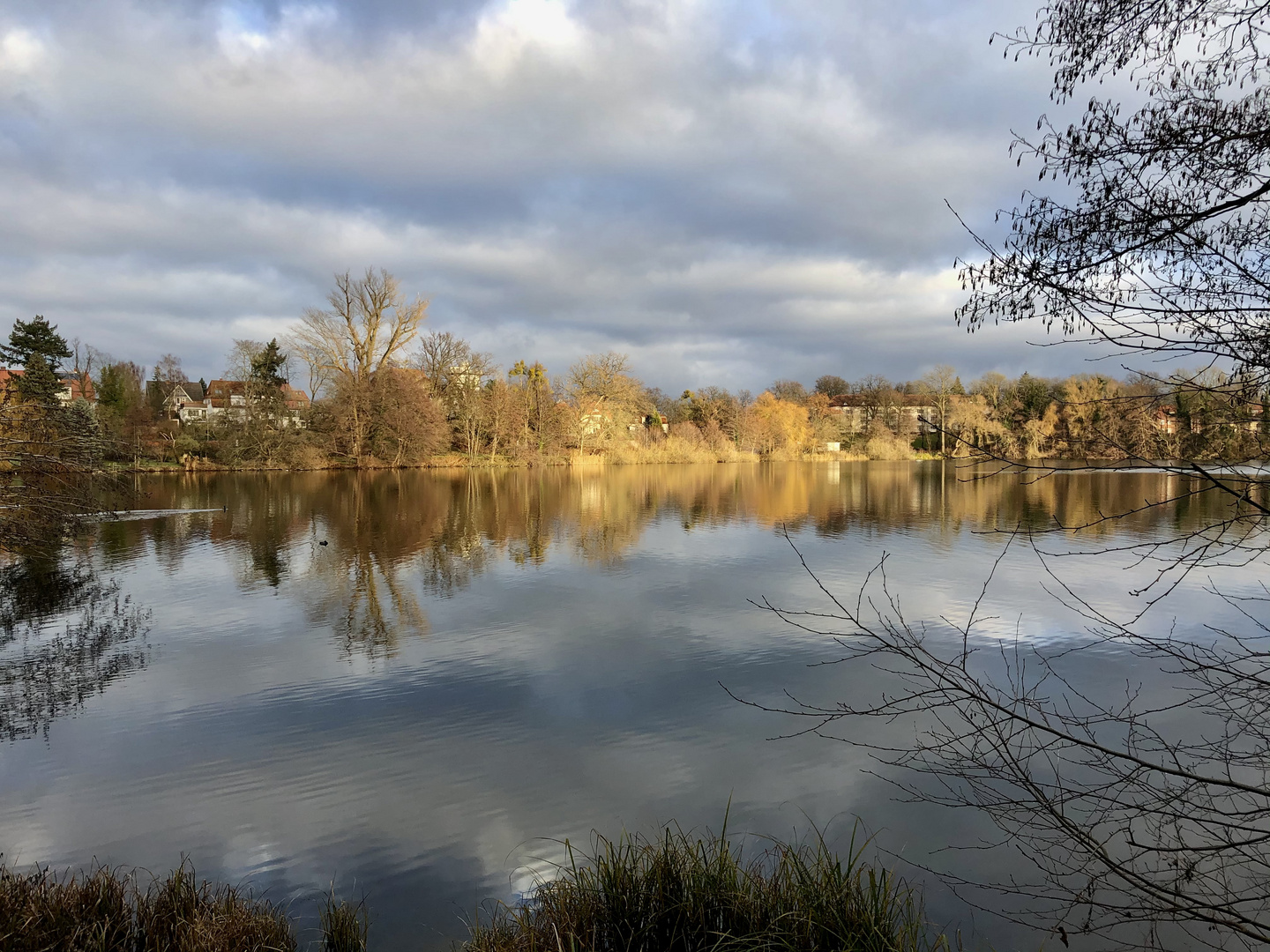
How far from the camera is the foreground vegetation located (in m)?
→ 3.23

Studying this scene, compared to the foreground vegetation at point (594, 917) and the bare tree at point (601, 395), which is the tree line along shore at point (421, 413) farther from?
the foreground vegetation at point (594, 917)

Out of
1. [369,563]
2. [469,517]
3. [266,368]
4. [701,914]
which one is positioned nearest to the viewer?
[701,914]

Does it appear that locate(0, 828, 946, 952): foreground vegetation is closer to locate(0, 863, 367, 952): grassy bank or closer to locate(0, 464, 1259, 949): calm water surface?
locate(0, 863, 367, 952): grassy bank

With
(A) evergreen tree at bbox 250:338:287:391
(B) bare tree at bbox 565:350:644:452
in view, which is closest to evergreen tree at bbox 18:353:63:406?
(A) evergreen tree at bbox 250:338:287:391

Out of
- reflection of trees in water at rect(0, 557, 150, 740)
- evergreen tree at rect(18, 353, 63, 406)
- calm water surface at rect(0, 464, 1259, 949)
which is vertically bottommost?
calm water surface at rect(0, 464, 1259, 949)

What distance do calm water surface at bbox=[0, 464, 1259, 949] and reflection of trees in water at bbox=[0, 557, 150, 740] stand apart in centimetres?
9

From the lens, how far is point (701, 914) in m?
3.41

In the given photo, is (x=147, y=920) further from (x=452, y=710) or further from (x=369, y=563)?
(x=369, y=563)

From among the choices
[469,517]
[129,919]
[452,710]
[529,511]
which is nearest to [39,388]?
[469,517]

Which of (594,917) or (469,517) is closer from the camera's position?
(594,917)

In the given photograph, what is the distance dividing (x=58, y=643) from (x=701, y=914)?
9.02 meters

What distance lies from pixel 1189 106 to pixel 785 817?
14.7 ft

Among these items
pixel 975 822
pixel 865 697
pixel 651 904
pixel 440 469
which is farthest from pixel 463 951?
pixel 440 469

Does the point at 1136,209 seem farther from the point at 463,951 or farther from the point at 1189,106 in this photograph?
the point at 463,951
